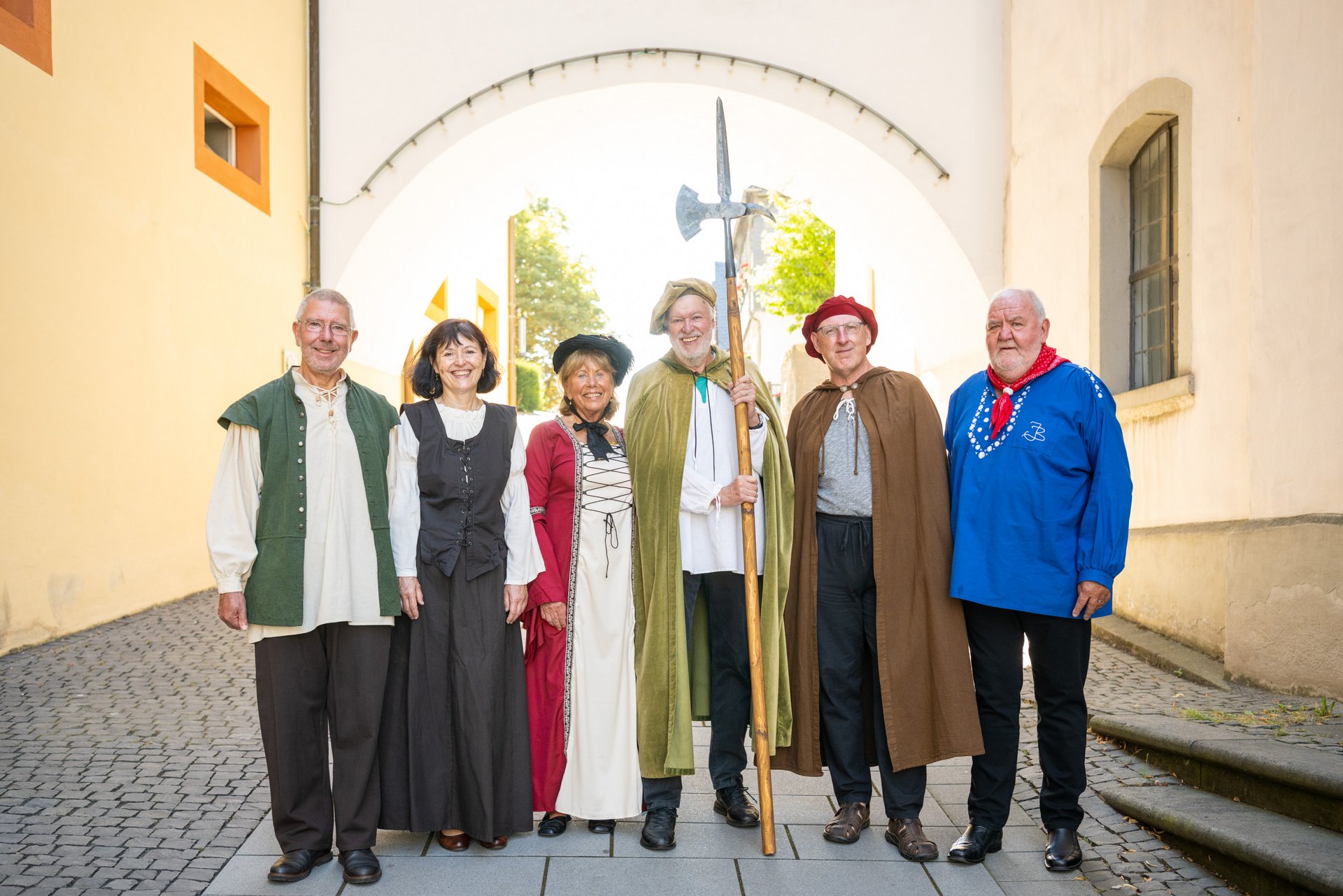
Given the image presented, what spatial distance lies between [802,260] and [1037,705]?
16.4 m

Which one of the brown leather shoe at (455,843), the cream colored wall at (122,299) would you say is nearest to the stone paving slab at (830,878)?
the brown leather shoe at (455,843)

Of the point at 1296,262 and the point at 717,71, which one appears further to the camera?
the point at 717,71

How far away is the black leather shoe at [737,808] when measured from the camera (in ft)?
13.4

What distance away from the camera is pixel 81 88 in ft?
24.9

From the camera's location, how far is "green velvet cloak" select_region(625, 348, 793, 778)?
3.96 m

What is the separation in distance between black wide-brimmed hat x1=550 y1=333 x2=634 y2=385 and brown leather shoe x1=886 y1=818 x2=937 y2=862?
77.0 inches

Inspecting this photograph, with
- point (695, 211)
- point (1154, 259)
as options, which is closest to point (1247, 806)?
point (695, 211)

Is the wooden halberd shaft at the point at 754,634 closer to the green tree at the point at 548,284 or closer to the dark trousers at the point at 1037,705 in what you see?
the dark trousers at the point at 1037,705

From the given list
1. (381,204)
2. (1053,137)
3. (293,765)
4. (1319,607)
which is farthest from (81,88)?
(1319,607)

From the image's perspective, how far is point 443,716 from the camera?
3787 mm

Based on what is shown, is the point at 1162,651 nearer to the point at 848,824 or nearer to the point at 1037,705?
the point at 1037,705

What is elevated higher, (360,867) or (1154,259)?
(1154,259)

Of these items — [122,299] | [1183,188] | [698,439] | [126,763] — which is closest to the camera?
[698,439]

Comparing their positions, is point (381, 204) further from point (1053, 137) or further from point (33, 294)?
point (1053, 137)
